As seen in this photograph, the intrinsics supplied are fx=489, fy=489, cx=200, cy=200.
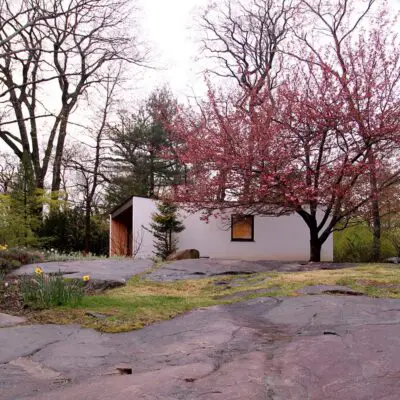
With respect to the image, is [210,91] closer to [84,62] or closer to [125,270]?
[125,270]

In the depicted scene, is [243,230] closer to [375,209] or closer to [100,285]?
[375,209]

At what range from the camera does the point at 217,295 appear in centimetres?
777

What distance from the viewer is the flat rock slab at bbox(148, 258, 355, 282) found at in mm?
10641

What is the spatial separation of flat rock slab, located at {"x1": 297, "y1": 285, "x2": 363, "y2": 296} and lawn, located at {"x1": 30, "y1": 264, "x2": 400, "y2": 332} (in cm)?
13

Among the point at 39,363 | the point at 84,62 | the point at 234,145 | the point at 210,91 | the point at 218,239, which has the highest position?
the point at 84,62

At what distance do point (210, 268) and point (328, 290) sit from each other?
15.7 feet

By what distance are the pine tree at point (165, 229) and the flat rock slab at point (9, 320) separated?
37.1ft

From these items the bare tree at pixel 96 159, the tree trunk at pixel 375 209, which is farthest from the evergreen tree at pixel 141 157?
the tree trunk at pixel 375 209

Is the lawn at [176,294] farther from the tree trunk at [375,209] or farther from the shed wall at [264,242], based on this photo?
the shed wall at [264,242]

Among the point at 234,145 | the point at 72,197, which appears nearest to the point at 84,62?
the point at 72,197

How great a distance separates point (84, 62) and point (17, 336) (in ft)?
73.8

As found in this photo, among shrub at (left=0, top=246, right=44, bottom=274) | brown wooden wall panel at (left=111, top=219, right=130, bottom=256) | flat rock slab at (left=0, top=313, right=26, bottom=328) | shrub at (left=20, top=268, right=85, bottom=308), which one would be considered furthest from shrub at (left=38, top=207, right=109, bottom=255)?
flat rock slab at (left=0, top=313, right=26, bottom=328)

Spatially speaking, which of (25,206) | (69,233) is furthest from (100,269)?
(69,233)

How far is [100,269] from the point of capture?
10820 mm
